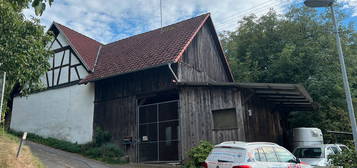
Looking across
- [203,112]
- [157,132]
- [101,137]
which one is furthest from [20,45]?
[203,112]

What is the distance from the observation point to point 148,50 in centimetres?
1730

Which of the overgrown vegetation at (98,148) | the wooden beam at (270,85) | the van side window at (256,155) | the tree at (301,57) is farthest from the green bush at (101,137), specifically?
the tree at (301,57)

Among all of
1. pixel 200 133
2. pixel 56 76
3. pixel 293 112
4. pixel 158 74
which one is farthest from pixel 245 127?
pixel 56 76

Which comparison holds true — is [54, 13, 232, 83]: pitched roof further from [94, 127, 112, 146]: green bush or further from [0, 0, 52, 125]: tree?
[0, 0, 52, 125]: tree

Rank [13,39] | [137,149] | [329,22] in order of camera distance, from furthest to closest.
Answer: [329,22] → [137,149] → [13,39]

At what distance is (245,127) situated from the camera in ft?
42.9

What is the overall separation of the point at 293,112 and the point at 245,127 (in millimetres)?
7519

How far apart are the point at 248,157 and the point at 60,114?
14371 mm

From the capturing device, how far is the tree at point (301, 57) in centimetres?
1756

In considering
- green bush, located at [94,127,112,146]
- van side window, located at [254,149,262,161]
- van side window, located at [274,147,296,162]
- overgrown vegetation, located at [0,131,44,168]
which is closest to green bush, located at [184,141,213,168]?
van side window, located at [274,147,296,162]

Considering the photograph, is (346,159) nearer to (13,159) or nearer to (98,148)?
(13,159)

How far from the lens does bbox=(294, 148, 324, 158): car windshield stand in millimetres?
12809

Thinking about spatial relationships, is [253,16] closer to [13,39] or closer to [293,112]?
[293,112]

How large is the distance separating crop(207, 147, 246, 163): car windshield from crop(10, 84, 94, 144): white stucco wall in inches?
412
